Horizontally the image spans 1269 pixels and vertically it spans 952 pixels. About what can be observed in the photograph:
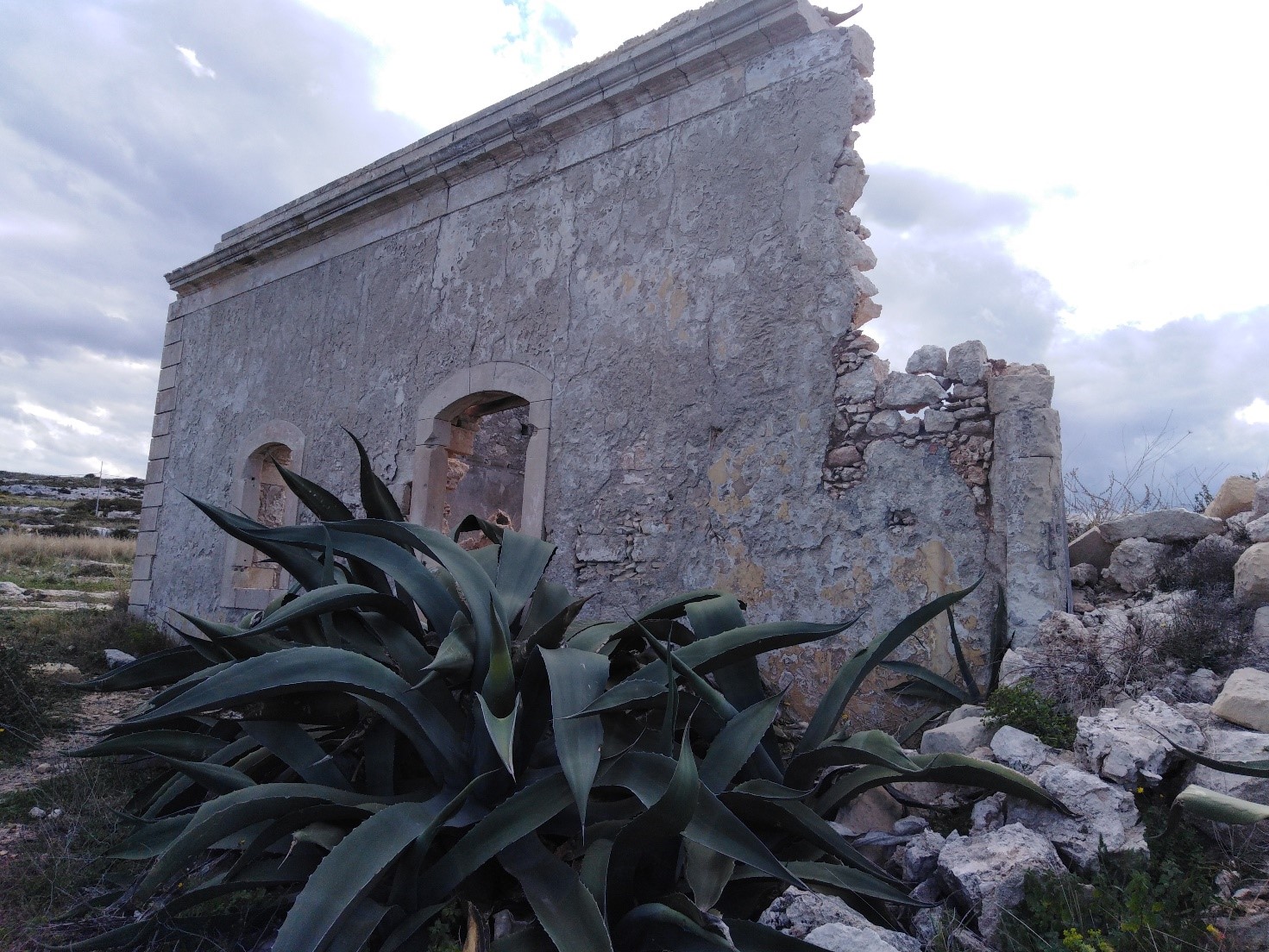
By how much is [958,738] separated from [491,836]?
1625 millimetres

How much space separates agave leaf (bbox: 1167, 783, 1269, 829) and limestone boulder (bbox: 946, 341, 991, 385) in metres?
1.94

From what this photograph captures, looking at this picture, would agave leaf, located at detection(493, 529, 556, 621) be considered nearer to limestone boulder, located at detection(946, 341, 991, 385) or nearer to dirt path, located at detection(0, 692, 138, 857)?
dirt path, located at detection(0, 692, 138, 857)

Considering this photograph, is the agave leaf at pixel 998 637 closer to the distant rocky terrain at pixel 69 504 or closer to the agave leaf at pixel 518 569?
the agave leaf at pixel 518 569

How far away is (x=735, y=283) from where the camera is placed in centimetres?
426

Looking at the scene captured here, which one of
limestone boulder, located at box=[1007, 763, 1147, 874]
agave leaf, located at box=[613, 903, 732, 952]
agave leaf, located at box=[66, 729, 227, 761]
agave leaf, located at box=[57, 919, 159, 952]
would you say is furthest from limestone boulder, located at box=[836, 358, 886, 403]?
agave leaf, located at box=[57, 919, 159, 952]

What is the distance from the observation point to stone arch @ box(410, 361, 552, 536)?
4.89 m

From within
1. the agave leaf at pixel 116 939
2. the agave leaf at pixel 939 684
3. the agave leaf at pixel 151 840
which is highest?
the agave leaf at pixel 939 684

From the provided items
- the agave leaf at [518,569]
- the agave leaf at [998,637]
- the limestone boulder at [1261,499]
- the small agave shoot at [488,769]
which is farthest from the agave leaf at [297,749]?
the limestone boulder at [1261,499]

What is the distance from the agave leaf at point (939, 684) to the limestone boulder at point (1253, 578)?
3.53ft

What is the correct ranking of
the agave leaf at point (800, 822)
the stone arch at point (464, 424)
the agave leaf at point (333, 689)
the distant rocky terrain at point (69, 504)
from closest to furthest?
the agave leaf at point (333, 689), the agave leaf at point (800, 822), the stone arch at point (464, 424), the distant rocky terrain at point (69, 504)

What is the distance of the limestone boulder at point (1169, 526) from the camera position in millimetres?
3732

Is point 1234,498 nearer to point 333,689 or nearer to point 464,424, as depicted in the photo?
point 333,689

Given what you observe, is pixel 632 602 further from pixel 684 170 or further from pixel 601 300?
pixel 684 170

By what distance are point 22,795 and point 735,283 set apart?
12.4 feet
